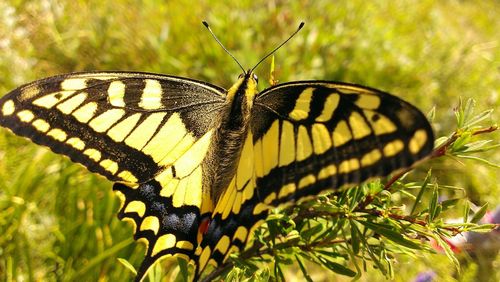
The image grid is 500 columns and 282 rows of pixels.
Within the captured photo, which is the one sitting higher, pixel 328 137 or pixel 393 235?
pixel 328 137

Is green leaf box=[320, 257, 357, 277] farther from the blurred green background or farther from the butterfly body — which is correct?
the blurred green background

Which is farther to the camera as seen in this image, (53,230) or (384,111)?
(53,230)

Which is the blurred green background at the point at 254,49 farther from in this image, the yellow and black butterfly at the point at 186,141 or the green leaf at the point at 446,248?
the green leaf at the point at 446,248

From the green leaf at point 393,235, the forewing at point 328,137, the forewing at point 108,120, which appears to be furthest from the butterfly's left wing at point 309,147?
the forewing at point 108,120

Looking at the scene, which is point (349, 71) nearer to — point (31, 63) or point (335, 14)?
point (335, 14)

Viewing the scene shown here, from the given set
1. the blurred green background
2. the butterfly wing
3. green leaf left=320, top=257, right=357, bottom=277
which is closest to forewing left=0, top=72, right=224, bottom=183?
the butterfly wing

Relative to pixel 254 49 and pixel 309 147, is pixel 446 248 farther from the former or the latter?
pixel 254 49

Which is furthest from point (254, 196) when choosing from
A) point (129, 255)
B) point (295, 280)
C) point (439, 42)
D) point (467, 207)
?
point (439, 42)

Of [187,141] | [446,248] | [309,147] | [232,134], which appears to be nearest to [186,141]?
[187,141]
